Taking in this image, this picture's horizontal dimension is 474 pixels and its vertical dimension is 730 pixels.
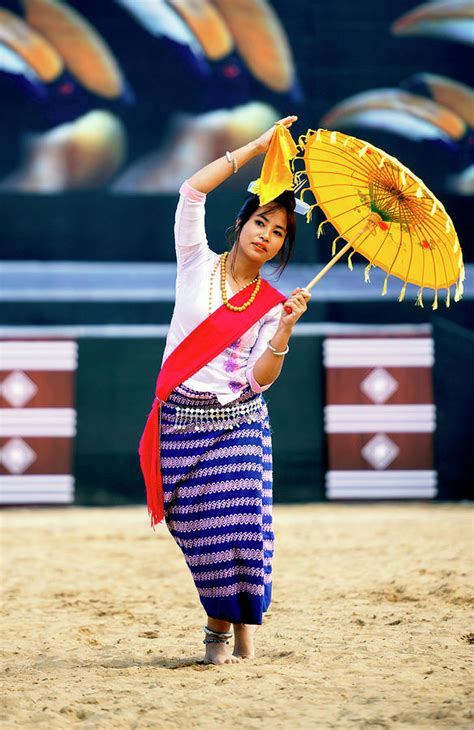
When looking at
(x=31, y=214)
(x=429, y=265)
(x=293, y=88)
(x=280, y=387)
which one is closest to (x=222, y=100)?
(x=293, y=88)

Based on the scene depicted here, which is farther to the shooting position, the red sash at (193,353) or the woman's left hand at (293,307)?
the red sash at (193,353)

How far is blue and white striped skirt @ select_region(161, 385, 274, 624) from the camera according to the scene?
2.92m

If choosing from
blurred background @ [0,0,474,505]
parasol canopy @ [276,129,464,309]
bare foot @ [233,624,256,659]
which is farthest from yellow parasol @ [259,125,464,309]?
blurred background @ [0,0,474,505]

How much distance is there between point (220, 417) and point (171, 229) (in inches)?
246

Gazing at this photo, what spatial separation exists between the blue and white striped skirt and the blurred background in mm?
5822

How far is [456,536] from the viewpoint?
6.25 metres

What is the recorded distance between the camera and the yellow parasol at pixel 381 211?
117 inches

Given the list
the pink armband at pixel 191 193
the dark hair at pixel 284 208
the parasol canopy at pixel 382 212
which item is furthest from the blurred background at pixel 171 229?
the pink armband at pixel 191 193

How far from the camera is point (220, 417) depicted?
2959 millimetres

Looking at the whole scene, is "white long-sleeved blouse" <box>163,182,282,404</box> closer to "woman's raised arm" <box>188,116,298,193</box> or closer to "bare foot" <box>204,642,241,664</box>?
"woman's raised arm" <box>188,116,298,193</box>

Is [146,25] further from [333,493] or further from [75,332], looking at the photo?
[333,493]

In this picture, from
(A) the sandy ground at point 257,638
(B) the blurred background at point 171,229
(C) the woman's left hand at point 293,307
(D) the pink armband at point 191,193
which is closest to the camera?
(A) the sandy ground at point 257,638

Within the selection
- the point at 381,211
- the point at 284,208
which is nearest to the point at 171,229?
the point at 381,211

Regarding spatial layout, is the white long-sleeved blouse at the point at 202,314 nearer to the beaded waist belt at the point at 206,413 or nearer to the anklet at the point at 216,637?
the beaded waist belt at the point at 206,413
